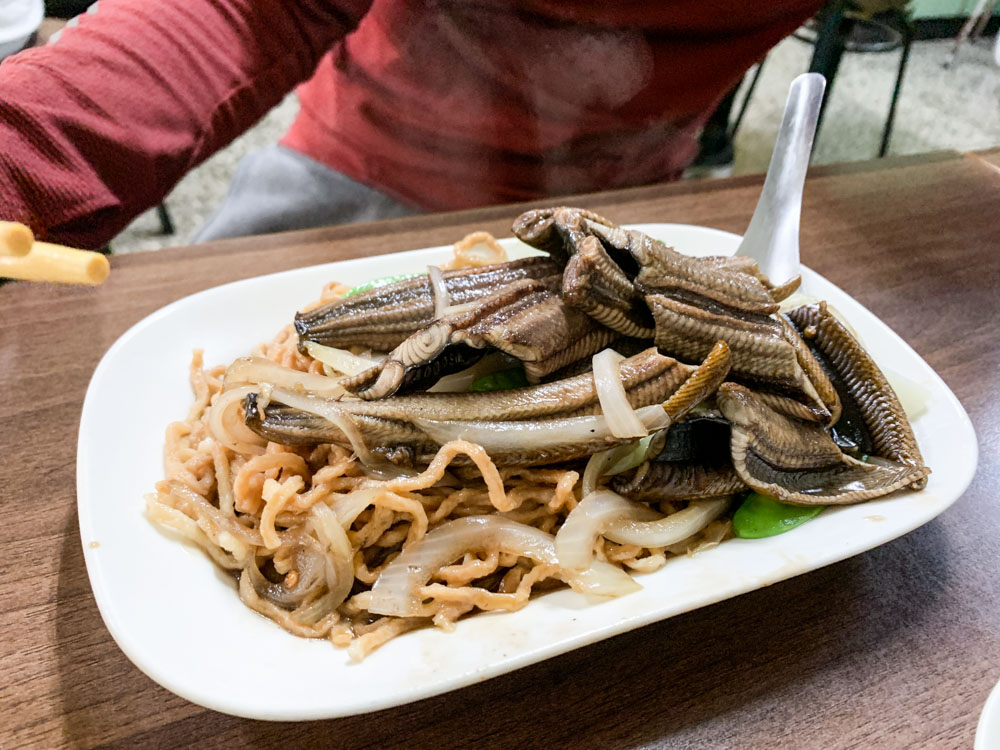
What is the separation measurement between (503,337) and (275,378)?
496 millimetres

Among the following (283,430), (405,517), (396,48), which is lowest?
(405,517)

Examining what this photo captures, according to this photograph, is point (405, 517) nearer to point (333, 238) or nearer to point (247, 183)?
point (333, 238)

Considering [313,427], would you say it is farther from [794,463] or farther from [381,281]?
[794,463]

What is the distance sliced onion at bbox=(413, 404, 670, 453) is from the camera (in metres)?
1.24

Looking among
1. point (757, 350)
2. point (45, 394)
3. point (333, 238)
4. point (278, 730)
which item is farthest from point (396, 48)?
point (278, 730)

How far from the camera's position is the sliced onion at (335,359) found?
1418 mm

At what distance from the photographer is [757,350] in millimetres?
1340

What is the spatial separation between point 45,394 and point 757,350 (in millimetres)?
1695

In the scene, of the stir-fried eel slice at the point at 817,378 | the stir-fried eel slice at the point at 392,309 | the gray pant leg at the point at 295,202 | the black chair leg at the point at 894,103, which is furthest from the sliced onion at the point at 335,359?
the black chair leg at the point at 894,103

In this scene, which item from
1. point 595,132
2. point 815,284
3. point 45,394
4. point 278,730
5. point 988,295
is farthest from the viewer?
point 595,132

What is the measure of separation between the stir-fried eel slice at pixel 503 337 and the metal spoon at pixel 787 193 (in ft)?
2.86

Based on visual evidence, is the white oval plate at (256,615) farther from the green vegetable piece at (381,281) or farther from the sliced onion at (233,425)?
the green vegetable piece at (381,281)

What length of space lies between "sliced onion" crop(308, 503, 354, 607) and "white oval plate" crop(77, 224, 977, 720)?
12 centimetres

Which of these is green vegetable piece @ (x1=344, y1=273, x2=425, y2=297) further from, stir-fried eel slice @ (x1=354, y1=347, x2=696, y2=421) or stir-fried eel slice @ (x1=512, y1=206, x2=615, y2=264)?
stir-fried eel slice @ (x1=354, y1=347, x2=696, y2=421)
